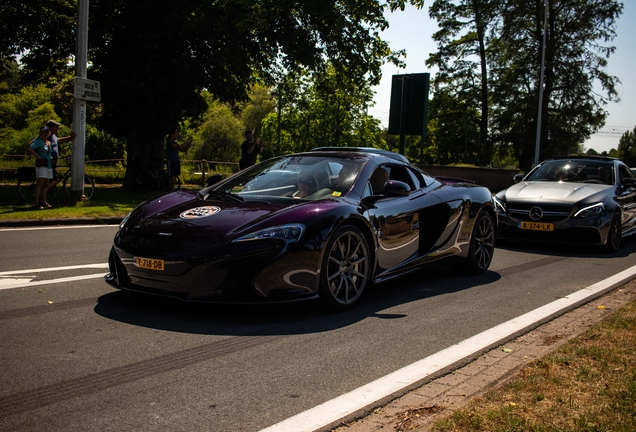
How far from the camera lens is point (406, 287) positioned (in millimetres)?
7160

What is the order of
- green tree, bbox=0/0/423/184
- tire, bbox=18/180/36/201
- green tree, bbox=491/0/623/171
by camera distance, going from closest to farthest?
tire, bbox=18/180/36/201, green tree, bbox=0/0/423/184, green tree, bbox=491/0/623/171

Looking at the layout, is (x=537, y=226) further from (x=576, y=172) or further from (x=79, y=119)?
(x=79, y=119)

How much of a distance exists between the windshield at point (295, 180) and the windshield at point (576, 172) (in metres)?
6.84

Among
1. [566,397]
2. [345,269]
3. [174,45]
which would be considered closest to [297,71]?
[174,45]

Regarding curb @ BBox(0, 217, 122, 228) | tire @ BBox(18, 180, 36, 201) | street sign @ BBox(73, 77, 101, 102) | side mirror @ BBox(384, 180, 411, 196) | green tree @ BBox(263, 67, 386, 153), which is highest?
green tree @ BBox(263, 67, 386, 153)

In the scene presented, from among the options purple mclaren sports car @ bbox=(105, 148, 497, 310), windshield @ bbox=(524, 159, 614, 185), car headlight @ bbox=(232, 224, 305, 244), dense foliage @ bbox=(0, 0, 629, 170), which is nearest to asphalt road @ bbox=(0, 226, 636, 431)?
purple mclaren sports car @ bbox=(105, 148, 497, 310)

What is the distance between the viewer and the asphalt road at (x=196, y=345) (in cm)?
339

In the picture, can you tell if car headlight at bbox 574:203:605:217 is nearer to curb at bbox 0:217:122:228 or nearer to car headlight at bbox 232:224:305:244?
car headlight at bbox 232:224:305:244

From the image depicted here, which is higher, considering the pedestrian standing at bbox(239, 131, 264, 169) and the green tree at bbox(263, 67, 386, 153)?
the green tree at bbox(263, 67, 386, 153)

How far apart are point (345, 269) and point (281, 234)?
806mm

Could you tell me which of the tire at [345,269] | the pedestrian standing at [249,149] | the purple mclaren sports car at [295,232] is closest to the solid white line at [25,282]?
the purple mclaren sports car at [295,232]

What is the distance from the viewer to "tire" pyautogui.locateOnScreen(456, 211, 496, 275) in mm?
8047

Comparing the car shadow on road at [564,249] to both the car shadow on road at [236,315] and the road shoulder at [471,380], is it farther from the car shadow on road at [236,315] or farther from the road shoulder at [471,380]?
the car shadow on road at [236,315]

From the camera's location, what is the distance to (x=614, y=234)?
11.2m
